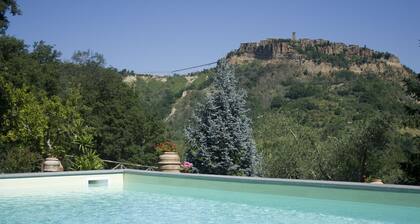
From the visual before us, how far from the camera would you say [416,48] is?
19312mm

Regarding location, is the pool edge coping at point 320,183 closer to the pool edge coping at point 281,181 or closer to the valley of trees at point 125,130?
the pool edge coping at point 281,181

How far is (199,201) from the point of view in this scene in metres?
9.42

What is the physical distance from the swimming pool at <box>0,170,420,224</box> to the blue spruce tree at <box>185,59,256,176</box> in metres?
2.32

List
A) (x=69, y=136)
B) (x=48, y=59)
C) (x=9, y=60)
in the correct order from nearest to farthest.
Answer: (x=69, y=136) < (x=9, y=60) < (x=48, y=59)

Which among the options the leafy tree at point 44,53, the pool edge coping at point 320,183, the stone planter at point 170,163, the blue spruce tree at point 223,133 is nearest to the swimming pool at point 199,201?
the pool edge coping at point 320,183

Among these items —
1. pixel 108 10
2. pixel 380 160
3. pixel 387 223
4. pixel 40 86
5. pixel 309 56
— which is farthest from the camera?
pixel 309 56

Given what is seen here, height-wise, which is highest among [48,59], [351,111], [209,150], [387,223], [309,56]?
[309,56]

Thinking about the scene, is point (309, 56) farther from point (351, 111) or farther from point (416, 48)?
point (416, 48)

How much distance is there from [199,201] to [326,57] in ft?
178

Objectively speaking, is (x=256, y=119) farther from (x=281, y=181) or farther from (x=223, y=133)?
(x=281, y=181)

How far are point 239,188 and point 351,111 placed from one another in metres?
28.1

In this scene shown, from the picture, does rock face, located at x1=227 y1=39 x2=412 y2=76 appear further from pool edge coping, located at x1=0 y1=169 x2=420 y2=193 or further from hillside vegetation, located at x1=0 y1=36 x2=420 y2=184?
pool edge coping, located at x1=0 y1=169 x2=420 y2=193

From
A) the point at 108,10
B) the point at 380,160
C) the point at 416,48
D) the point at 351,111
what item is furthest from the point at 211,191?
the point at 351,111

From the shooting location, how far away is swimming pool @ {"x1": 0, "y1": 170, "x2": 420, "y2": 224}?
23.1 ft
